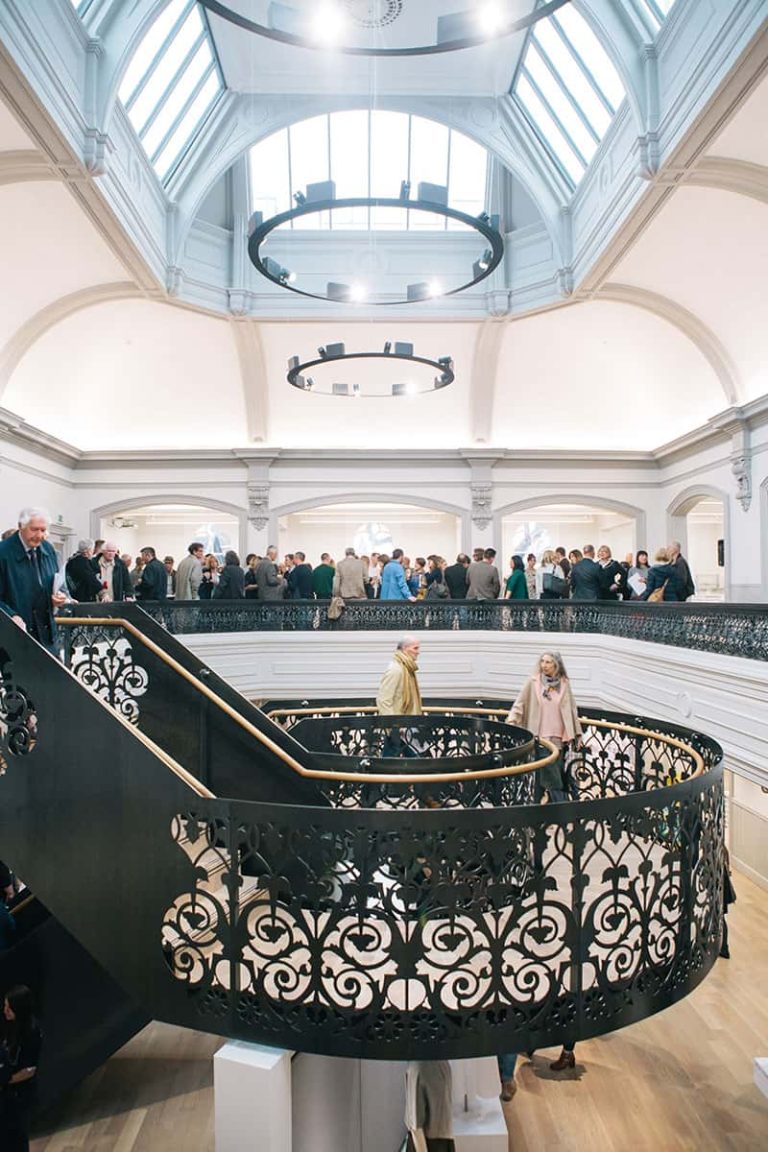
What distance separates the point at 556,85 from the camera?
11633 mm

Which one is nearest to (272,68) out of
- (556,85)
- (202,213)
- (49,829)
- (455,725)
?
(202,213)

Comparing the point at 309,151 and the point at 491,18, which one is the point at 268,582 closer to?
the point at 309,151

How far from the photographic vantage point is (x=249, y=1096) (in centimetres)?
389

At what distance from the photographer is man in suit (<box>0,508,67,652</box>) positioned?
4.82 m

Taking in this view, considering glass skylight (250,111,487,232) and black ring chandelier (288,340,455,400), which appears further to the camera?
glass skylight (250,111,487,232)

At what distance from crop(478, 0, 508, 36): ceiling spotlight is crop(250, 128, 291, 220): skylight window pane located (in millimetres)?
7839

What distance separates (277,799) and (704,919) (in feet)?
9.39

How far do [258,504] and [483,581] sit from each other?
591cm

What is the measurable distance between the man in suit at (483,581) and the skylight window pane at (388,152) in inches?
251

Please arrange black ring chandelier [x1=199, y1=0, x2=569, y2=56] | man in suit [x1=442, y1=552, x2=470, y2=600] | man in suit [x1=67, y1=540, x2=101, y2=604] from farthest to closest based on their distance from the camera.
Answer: man in suit [x1=442, y1=552, x2=470, y2=600] < man in suit [x1=67, y1=540, x2=101, y2=604] < black ring chandelier [x1=199, y1=0, x2=569, y2=56]

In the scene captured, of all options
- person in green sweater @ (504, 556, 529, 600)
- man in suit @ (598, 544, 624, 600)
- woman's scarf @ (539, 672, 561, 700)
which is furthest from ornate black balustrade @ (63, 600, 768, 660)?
woman's scarf @ (539, 672, 561, 700)

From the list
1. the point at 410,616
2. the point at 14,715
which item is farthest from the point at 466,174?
the point at 14,715

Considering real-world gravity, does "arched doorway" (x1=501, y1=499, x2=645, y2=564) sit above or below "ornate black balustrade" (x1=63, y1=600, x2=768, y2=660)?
above

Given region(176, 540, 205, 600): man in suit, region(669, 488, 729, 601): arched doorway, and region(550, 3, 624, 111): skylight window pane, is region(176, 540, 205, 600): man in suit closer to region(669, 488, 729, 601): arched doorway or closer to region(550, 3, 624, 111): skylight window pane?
region(550, 3, 624, 111): skylight window pane
